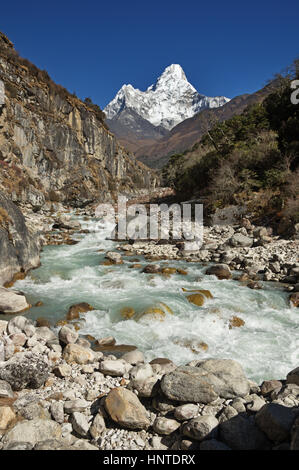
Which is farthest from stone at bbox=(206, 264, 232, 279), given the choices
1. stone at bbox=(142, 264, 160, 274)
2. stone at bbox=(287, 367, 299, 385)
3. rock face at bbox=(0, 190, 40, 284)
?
rock face at bbox=(0, 190, 40, 284)

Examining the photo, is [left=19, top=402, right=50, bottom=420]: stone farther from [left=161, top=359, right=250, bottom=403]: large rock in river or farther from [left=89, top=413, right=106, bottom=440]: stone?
[left=161, top=359, right=250, bottom=403]: large rock in river

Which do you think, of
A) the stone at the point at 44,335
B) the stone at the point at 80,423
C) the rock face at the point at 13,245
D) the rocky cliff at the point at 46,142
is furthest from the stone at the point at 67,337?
the rocky cliff at the point at 46,142

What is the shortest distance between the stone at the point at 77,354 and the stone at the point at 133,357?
2.05 feet

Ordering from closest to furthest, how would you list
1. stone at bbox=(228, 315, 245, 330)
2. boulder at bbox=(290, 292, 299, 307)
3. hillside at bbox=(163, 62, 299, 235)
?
1. stone at bbox=(228, 315, 245, 330)
2. boulder at bbox=(290, 292, 299, 307)
3. hillside at bbox=(163, 62, 299, 235)

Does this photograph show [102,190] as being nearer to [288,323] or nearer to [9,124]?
[9,124]

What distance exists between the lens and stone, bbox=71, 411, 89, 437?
3.13 metres

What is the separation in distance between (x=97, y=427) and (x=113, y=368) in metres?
1.16

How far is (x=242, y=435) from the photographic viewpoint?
2770 mm

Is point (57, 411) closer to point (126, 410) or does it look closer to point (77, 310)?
point (126, 410)

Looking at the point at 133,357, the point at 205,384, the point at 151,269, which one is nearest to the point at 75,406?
the point at 133,357

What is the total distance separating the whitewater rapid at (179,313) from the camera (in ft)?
Answer: 17.7

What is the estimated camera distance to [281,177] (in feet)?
56.3

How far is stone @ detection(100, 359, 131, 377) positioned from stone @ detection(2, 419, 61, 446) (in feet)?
3.88
